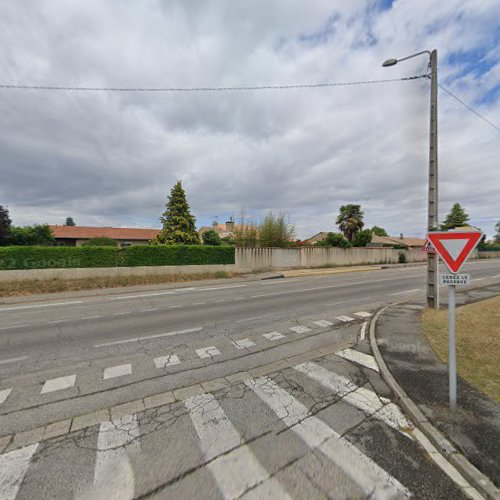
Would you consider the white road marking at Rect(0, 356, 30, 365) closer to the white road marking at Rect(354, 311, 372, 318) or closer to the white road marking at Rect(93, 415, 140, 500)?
the white road marking at Rect(93, 415, 140, 500)

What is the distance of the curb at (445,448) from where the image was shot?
7.56ft

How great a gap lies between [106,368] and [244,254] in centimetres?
1749

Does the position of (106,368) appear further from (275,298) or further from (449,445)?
(275,298)

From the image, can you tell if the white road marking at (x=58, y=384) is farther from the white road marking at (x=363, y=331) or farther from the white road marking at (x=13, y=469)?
the white road marking at (x=363, y=331)

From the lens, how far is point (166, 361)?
5023 millimetres

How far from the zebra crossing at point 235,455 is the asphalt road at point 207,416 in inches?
0.5

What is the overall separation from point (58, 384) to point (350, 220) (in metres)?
41.5

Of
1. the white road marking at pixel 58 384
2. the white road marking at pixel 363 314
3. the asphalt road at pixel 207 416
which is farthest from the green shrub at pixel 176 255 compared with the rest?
the white road marking at pixel 58 384

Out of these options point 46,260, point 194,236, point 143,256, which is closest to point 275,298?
point 143,256

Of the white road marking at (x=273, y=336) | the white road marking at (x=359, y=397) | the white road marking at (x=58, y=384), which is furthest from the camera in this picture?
the white road marking at (x=273, y=336)

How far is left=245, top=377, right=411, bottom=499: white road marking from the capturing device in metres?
2.35

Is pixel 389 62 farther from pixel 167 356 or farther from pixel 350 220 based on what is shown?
pixel 350 220

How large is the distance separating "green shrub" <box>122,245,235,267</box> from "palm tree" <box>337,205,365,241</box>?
2598cm

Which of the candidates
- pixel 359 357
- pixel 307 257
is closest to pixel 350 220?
pixel 307 257
